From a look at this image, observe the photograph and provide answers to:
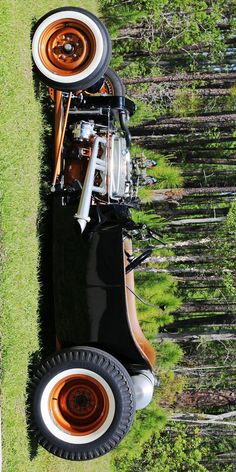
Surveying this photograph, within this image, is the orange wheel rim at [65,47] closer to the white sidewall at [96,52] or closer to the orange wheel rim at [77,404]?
the white sidewall at [96,52]

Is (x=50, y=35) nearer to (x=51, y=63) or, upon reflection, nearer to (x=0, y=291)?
(x=51, y=63)

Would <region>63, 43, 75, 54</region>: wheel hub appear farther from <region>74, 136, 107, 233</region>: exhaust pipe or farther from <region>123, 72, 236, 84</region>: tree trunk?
<region>123, 72, 236, 84</region>: tree trunk

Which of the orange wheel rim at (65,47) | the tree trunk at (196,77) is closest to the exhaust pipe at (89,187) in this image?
the orange wheel rim at (65,47)

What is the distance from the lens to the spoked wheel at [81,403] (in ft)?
15.9

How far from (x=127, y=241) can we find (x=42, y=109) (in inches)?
69.8

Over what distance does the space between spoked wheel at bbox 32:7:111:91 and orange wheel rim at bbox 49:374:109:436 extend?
2.76 m

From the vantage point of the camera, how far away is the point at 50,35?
18.6 feet

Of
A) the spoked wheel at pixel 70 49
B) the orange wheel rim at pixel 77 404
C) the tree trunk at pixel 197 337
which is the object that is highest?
the spoked wheel at pixel 70 49

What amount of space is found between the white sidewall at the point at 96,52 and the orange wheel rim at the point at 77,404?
279 cm

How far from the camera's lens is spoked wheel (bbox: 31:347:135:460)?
485 centimetres

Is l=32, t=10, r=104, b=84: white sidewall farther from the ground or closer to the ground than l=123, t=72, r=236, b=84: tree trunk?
closer to the ground

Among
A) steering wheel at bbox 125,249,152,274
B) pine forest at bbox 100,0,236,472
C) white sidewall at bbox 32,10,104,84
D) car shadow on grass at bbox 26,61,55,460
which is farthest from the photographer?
pine forest at bbox 100,0,236,472

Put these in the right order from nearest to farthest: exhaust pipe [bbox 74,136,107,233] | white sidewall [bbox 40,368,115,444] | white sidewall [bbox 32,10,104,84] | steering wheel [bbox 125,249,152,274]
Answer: exhaust pipe [bbox 74,136,107,233] → white sidewall [bbox 40,368,115,444] → steering wheel [bbox 125,249,152,274] → white sidewall [bbox 32,10,104,84]

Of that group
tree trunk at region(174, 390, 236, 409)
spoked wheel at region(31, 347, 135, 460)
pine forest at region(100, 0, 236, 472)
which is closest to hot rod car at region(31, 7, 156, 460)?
spoked wheel at region(31, 347, 135, 460)
